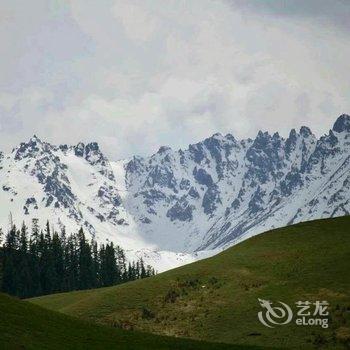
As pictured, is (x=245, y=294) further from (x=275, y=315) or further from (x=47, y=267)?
(x=47, y=267)

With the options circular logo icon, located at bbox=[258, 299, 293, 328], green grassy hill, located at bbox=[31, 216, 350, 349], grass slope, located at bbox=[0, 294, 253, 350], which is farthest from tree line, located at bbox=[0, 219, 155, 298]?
grass slope, located at bbox=[0, 294, 253, 350]

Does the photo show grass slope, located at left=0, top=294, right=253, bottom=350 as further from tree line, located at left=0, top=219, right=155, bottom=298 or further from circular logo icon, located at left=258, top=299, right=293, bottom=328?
tree line, located at left=0, top=219, right=155, bottom=298

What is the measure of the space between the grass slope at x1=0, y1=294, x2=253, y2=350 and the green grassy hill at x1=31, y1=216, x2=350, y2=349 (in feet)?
34.3

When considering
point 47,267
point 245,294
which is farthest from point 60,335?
point 47,267

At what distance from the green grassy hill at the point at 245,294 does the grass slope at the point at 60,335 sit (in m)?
10.5

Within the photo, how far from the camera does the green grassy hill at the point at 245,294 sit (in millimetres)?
56531

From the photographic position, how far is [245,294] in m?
66.4

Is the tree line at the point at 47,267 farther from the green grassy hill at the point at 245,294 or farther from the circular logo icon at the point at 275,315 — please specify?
the circular logo icon at the point at 275,315

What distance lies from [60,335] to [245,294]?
26765 millimetres

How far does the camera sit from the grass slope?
3978cm

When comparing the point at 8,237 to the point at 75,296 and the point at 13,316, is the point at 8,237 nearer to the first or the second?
the point at 75,296

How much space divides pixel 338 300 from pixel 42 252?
10420cm

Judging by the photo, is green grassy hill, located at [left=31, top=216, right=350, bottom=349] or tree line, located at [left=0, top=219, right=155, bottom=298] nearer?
green grassy hill, located at [left=31, top=216, right=350, bottom=349]

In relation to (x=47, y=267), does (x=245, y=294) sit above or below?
below
